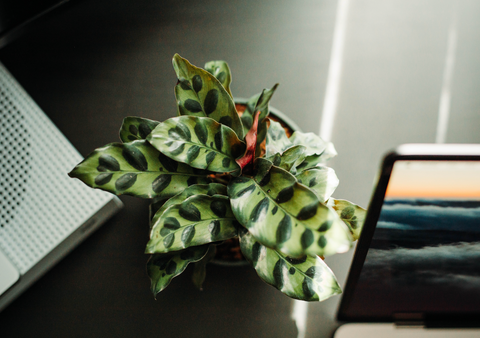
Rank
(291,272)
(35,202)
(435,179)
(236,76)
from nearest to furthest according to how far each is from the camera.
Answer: (435,179) → (291,272) → (35,202) → (236,76)

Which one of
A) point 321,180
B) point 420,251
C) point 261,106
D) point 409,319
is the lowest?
point 409,319

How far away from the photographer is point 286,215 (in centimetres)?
34

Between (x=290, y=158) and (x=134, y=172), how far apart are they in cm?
19

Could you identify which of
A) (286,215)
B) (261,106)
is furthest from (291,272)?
(261,106)

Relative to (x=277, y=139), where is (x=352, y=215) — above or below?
below

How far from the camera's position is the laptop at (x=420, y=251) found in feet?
0.98

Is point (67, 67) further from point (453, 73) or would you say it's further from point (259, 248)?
point (453, 73)

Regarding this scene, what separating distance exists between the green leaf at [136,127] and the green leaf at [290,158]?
0.53ft

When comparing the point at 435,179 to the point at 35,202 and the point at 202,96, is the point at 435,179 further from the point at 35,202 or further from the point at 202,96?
the point at 35,202

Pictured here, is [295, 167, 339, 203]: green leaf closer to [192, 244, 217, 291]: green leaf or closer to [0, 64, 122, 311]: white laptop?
[192, 244, 217, 291]: green leaf

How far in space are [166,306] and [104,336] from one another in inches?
4.5

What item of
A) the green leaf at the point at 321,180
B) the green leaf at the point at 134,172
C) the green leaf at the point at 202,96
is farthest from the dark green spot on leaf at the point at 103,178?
the green leaf at the point at 321,180

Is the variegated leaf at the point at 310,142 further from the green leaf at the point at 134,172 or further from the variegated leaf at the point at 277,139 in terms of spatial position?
the green leaf at the point at 134,172

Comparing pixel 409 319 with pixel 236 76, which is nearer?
pixel 409 319
